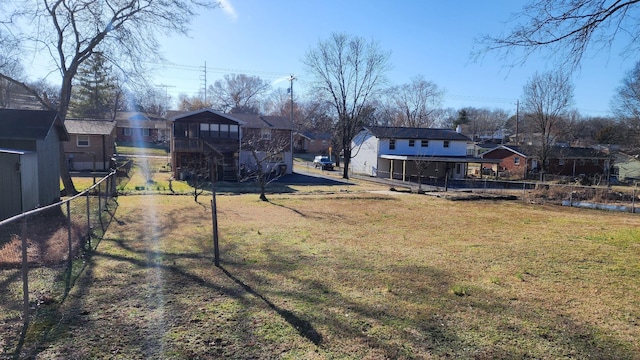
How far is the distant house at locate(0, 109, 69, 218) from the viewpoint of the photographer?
34.9 ft

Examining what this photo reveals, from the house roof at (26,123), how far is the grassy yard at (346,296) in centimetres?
538

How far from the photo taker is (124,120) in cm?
5791

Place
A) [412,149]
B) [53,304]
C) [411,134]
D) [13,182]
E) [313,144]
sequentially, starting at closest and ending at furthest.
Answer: [53,304], [13,182], [412,149], [411,134], [313,144]

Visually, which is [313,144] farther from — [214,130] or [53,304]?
[53,304]

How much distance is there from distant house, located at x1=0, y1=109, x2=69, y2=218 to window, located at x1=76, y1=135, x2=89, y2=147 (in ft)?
66.0

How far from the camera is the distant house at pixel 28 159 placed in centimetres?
1063

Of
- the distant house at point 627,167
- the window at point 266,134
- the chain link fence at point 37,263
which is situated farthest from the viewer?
the distant house at point 627,167

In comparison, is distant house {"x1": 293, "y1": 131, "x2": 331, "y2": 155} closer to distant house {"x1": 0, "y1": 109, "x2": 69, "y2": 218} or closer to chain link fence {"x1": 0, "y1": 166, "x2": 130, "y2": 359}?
distant house {"x1": 0, "y1": 109, "x2": 69, "y2": 218}

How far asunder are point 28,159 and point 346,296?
11.5m

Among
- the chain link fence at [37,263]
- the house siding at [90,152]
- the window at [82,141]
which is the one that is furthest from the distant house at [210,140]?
the chain link fence at [37,263]

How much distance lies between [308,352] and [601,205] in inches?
864

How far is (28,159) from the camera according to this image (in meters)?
11.6

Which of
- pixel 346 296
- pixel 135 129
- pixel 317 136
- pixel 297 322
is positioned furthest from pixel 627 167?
pixel 135 129

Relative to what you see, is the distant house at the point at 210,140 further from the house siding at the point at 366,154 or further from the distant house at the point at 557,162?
the distant house at the point at 557,162
